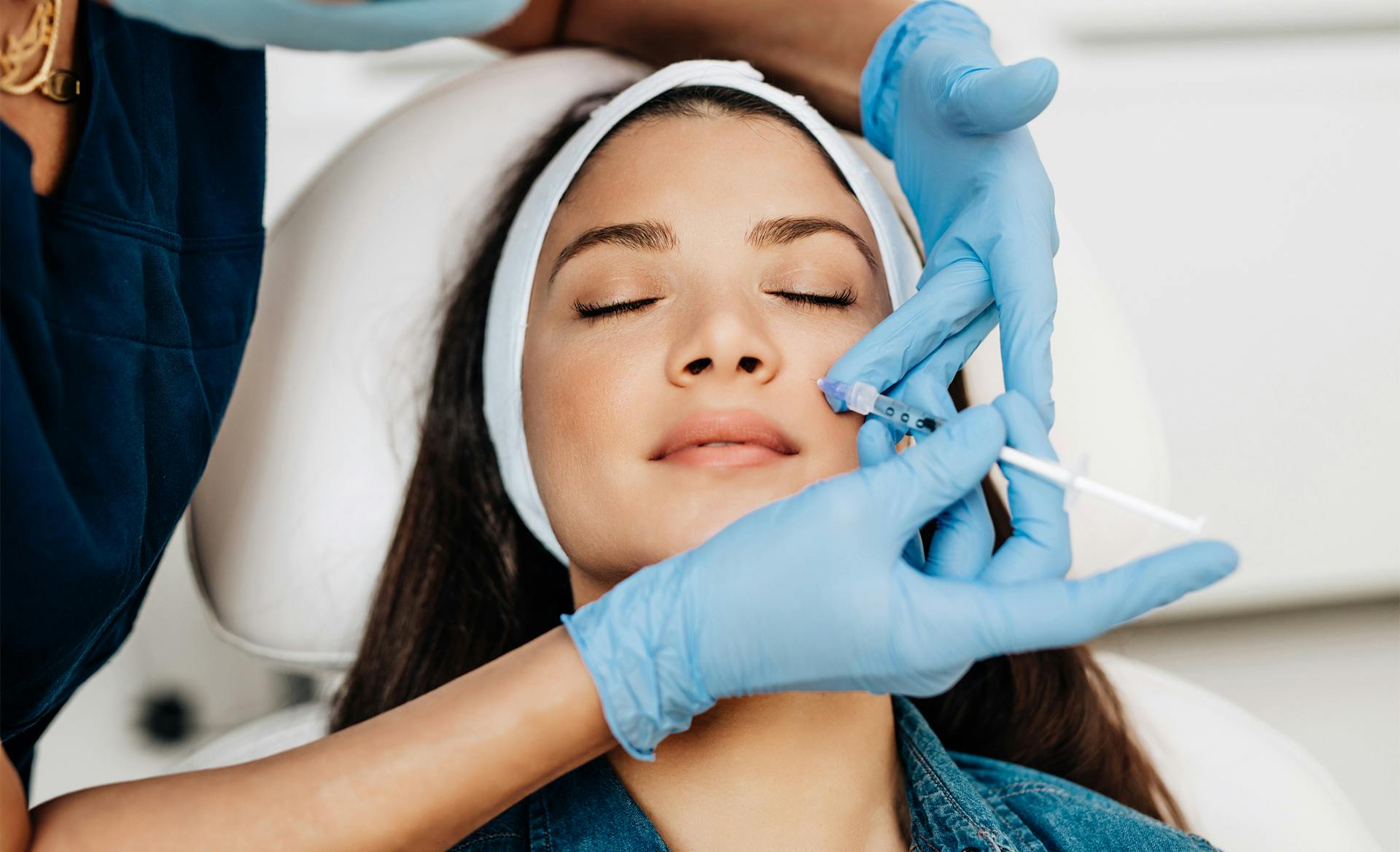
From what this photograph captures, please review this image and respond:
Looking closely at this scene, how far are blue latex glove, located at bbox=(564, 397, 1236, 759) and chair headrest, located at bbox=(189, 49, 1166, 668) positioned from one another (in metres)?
0.62

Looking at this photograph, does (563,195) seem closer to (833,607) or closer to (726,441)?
(726,441)

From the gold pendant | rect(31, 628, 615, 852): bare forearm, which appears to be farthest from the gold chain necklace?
rect(31, 628, 615, 852): bare forearm

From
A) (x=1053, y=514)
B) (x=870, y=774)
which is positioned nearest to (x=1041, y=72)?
(x=1053, y=514)

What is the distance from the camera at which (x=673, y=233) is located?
1084 millimetres

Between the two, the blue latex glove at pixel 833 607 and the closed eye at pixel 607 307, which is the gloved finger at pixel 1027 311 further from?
the closed eye at pixel 607 307

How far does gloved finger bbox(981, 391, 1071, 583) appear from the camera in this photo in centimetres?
90

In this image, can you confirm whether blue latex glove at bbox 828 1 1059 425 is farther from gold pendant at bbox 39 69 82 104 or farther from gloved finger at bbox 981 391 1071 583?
gold pendant at bbox 39 69 82 104

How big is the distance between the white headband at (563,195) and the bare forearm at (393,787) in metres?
0.39

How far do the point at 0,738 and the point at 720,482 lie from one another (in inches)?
28.6

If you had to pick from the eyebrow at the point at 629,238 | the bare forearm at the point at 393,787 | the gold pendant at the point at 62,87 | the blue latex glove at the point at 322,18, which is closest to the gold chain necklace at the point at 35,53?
the gold pendant at the point at 62,87

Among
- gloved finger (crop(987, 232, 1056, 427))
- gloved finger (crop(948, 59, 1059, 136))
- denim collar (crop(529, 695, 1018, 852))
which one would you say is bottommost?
denim collar (crop(529, 695, 1018, 852))

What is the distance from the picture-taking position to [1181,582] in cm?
81

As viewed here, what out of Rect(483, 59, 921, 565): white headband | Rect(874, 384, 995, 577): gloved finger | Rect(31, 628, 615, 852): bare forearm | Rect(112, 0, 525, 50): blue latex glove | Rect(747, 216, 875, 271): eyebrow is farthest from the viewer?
Rect(483, 59, 921, 565): white headband

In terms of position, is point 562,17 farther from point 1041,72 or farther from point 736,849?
point 736,849
